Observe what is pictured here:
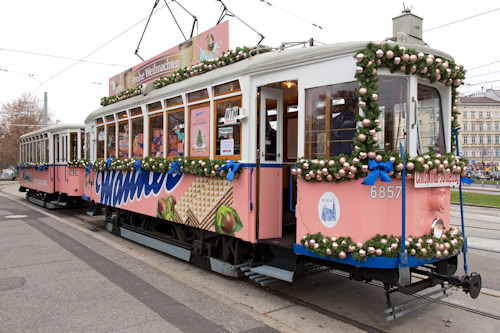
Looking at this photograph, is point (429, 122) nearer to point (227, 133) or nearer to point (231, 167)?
point (231, 167)

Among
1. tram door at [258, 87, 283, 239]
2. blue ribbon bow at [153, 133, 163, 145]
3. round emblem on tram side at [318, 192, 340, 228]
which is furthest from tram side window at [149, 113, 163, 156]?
round emblem on tram side at [318, 192, 340, 228]

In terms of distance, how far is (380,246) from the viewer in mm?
3936

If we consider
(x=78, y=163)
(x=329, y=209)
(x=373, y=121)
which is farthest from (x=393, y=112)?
(x=78, y=163)

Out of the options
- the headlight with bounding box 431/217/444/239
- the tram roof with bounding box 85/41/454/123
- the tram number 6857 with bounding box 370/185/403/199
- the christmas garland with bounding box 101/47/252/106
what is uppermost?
the christmas garland with bounding box 101/47/252/106

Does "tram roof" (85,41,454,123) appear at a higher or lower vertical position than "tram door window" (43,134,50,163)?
higher

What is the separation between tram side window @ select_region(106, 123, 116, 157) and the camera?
9.42m

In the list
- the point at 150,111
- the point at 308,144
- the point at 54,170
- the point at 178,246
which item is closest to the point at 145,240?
the point at 178,246

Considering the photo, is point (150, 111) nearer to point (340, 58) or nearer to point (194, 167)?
point (194, 167)

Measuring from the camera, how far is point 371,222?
13.3 feet

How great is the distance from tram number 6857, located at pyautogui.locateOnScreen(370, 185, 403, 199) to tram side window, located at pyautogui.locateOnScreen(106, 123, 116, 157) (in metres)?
7.06

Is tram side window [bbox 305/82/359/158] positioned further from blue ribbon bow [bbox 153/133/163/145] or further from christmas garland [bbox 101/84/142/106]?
christmas garland [bbox 101/84/142/106]

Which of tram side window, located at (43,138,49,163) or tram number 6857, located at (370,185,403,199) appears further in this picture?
tram side window, located at (43,138,49,163)

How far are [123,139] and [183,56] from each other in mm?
2357

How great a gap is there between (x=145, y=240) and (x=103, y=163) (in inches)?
109
